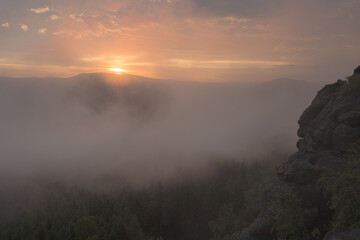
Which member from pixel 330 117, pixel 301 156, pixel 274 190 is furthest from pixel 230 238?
pixel 330 117

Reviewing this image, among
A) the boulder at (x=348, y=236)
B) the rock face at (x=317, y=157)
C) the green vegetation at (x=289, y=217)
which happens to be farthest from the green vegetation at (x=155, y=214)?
the boulder at (x=348, y=236)

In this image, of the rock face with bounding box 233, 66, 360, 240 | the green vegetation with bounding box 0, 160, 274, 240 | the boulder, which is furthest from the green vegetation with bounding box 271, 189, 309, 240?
the green vegetation with bounding box 0, 160, 274, 240

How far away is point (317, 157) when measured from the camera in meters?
41.5

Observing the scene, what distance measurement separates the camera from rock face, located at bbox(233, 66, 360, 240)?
119 ft

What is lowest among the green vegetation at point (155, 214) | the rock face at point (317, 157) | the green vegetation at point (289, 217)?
the green vegetation at point (155, 214)

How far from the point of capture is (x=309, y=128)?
47.4m

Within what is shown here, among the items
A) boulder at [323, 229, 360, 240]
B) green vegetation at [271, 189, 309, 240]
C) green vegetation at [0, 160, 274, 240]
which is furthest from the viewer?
green vegetation at [0, 160, 274, 240]

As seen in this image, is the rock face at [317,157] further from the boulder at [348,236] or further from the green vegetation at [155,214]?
the green vegetation at [155,214]

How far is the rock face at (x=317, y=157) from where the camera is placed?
3638 centimetres

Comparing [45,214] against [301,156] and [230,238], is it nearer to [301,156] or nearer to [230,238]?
[230,238]

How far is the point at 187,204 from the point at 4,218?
12481cm

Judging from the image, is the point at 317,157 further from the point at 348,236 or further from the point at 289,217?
the point at 348,236

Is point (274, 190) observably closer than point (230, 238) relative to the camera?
Yes

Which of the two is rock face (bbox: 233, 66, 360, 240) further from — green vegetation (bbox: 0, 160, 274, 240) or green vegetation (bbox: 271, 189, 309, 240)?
green vegetation (bbox: 0, 160, 274, 240)
